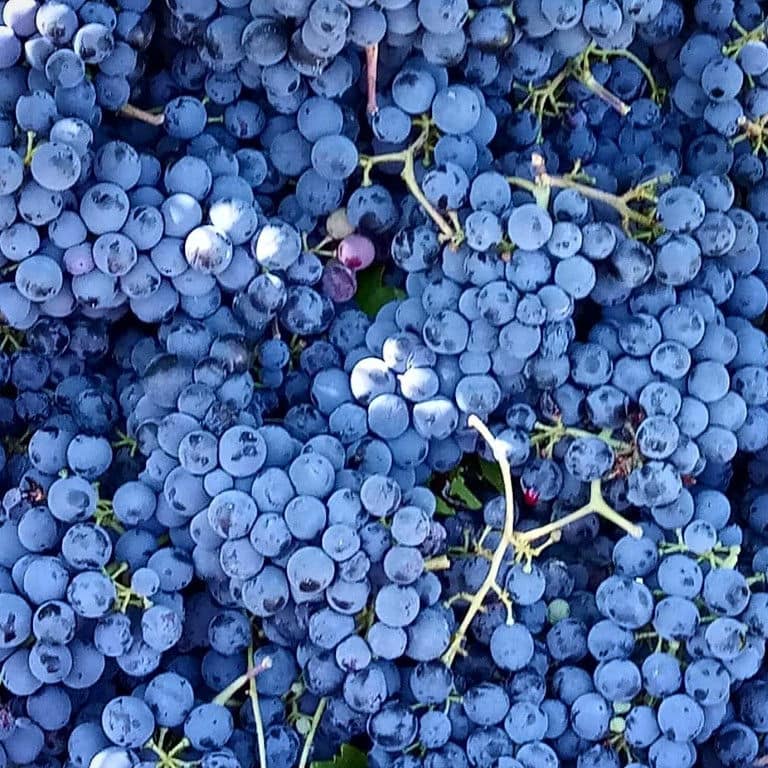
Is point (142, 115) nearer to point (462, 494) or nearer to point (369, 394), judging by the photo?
point (369, 394)

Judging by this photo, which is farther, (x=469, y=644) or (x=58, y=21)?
(x=469, y=644)

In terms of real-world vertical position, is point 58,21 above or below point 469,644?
above

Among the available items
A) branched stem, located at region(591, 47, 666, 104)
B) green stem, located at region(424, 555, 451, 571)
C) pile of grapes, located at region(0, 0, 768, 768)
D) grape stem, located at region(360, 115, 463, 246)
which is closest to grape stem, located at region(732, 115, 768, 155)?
pile of grapes, located at region(0, 0, 768, 768)

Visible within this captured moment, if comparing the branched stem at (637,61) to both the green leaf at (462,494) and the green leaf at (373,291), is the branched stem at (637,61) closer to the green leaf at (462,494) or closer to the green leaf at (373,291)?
the green leaf at (373,291)

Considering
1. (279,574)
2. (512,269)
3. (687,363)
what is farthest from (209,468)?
(687,363)

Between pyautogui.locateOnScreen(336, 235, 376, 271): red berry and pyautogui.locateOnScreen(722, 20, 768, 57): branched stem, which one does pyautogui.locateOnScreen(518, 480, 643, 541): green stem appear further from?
pyautogui.locateOnScreen(722, 20, 768, 57): branched stem

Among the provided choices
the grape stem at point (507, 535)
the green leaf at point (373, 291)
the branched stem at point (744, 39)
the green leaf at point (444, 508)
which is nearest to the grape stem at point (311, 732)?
the grape stem at point (507, 535)

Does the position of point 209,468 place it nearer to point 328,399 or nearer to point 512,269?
point 328,399
